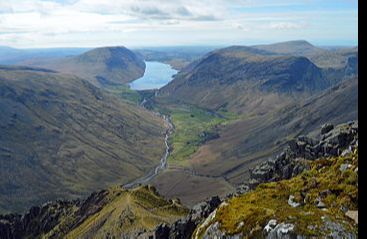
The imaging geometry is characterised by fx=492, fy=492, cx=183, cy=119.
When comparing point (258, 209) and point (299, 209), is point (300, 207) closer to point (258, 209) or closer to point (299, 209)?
point (299, 209)

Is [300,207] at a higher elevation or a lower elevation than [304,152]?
higher

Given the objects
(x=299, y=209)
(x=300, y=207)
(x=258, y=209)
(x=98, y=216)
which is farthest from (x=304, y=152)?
(x=98, y=216)

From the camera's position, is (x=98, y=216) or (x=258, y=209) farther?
(x=98, y=216)

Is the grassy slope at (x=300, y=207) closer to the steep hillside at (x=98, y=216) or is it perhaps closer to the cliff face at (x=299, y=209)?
the cliff face at (x=299, y=209)

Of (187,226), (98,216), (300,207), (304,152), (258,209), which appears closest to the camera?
(300,207)

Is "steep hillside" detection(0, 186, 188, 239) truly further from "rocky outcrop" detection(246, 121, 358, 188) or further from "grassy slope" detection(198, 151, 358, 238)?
"grassy slope" detection(198, 151, 358, 238)

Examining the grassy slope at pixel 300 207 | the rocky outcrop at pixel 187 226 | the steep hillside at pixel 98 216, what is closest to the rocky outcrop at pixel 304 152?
the rocky outcrop at pixel 187 226

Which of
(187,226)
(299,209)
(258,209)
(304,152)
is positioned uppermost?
(299,209)
